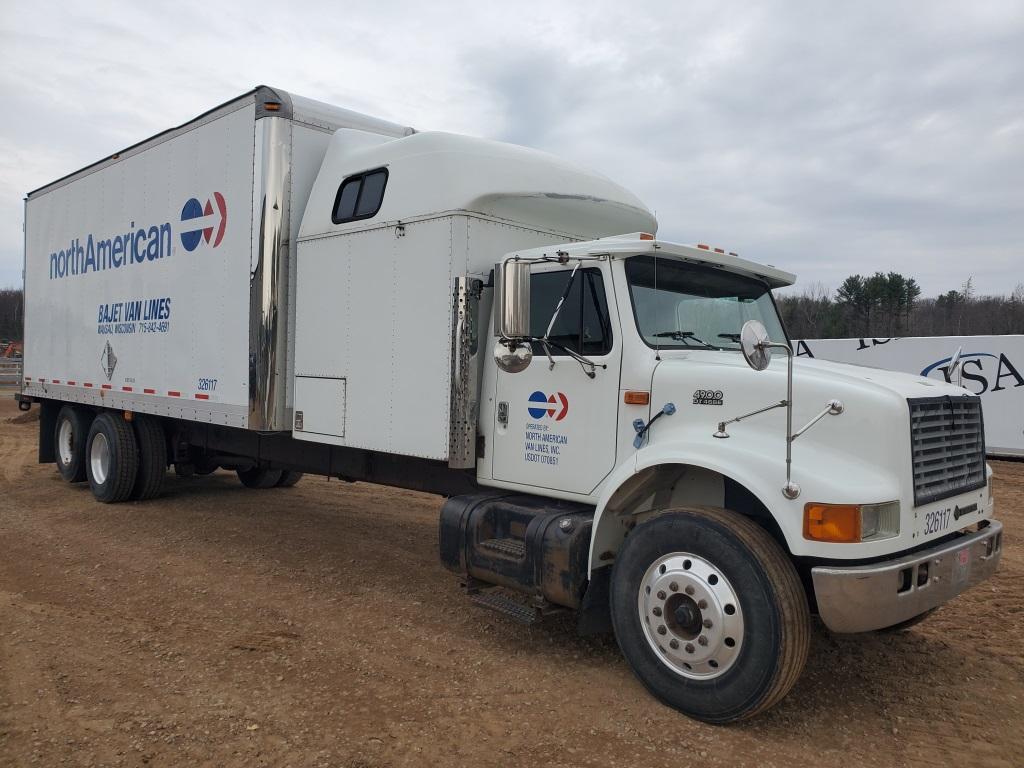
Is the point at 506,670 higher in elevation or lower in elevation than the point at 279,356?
lower

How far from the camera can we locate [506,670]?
14.8 ft

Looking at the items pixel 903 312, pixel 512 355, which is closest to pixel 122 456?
pixel 512 355

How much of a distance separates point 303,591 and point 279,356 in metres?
1.89

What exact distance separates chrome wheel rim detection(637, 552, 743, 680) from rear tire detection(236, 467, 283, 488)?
299 inches

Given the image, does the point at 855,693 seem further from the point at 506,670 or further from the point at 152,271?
the point at 152,271

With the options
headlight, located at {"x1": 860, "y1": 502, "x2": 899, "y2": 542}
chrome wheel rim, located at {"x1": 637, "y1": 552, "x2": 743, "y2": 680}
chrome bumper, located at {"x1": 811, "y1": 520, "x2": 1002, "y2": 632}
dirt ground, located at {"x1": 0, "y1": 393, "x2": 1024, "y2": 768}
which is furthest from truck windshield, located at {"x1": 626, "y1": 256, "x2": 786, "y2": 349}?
dirt ground, located at {"x1": 0, "y1": 393, "x2": 1024, "y2": 768}

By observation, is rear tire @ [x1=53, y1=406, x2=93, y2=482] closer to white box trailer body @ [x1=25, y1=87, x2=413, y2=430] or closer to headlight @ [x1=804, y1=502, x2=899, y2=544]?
white box trailer body @ [x1=25, y1=87, x2=413, y2=430]

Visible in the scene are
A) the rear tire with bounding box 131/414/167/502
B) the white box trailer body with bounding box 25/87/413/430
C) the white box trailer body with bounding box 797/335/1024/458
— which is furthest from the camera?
the white box trailer body with bounding box 797/335/1024/458

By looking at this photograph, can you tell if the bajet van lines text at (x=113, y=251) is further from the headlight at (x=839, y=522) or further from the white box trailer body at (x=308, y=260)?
the headlight at (x=839, y=522)

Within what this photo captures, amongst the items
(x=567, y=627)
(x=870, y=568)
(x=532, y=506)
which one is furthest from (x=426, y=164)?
(x=870, y=568)

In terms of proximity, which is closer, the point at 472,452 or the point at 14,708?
the point at 14,708

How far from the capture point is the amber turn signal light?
3.47 metres

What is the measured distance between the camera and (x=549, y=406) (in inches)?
190

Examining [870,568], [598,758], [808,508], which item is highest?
[808,508]
